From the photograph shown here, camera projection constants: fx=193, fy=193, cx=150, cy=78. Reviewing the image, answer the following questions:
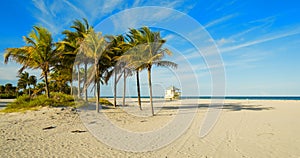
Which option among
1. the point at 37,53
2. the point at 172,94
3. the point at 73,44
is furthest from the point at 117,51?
the point at 172,94

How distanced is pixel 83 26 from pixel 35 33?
382 cm

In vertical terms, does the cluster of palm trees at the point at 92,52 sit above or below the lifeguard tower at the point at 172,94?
above

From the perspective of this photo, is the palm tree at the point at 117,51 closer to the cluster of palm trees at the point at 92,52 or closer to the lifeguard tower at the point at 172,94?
the cluster of palm trees at the point at 92,52

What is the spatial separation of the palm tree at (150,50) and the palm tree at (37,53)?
7074 mm

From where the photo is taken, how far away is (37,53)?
14.4m

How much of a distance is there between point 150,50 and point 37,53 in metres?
8.63

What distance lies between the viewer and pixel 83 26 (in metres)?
15.3

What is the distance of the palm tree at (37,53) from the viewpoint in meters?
14.5

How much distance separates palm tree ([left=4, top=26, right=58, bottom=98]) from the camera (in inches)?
571

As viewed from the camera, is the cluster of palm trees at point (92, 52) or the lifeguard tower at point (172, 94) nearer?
the cluster of palm trees at point (92, 52)

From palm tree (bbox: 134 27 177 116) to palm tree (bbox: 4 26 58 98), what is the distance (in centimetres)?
707

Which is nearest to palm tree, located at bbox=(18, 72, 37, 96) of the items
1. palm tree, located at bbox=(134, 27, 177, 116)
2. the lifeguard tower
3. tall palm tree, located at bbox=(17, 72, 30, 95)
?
tall palm tree, located at bbox=(17, 72, 30, 95)

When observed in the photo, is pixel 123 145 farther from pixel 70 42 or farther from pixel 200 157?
pixel 70 42

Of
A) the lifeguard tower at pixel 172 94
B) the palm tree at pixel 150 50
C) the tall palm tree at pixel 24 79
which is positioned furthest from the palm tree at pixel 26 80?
the palm tree at pixel 150 50
